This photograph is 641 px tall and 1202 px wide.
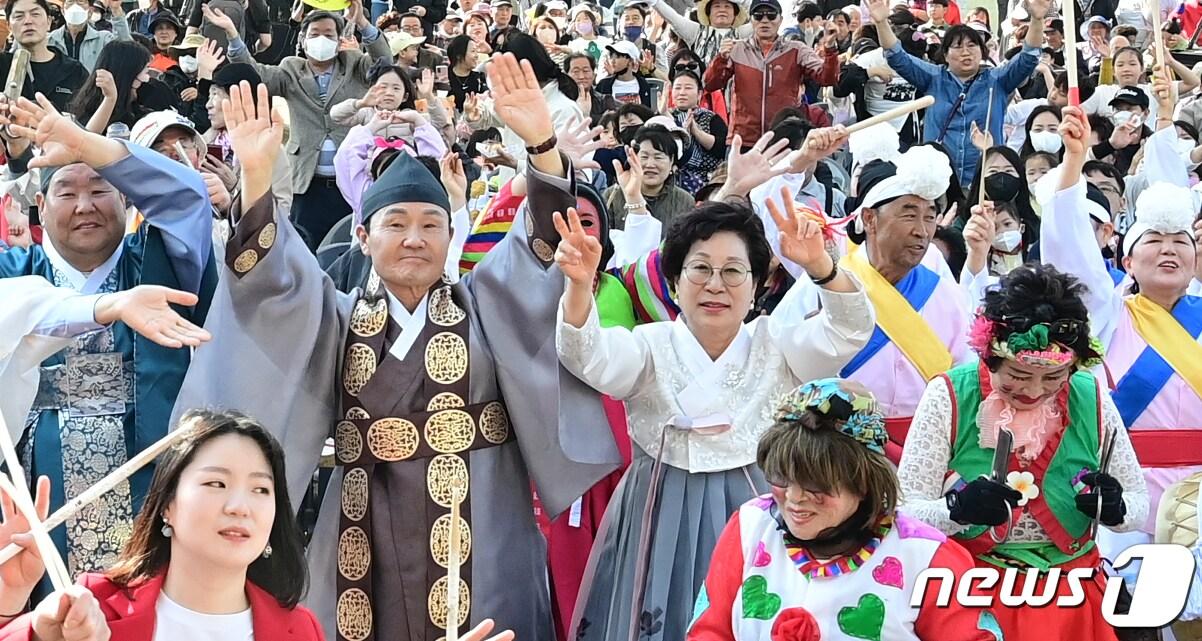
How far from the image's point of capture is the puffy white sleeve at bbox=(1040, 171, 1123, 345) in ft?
13.9

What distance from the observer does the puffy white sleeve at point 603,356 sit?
352 cm

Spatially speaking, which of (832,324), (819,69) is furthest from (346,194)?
(819,69)

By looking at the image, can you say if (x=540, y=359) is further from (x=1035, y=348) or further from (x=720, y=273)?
(x=1035, y=348)

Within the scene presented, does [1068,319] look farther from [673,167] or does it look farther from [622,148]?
[622,148]

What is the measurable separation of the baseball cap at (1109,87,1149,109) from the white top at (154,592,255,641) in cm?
720

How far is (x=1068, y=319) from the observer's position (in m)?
3.37

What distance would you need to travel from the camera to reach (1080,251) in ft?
14.0

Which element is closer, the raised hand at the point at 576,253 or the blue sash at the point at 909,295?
the raised hand at the point at 576,253

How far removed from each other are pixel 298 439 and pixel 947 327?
67.4 inches

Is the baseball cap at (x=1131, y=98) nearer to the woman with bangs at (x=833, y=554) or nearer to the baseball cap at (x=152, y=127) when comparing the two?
the baseball cap at (x=152, y=127)

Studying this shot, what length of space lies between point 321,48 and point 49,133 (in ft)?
16.1

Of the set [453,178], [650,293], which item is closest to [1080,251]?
[650,293]

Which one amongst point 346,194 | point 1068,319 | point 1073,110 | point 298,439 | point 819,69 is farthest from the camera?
point 819,69

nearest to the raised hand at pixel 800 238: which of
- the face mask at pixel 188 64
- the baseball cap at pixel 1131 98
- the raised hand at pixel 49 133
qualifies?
the raised hand at pixel 49 133
